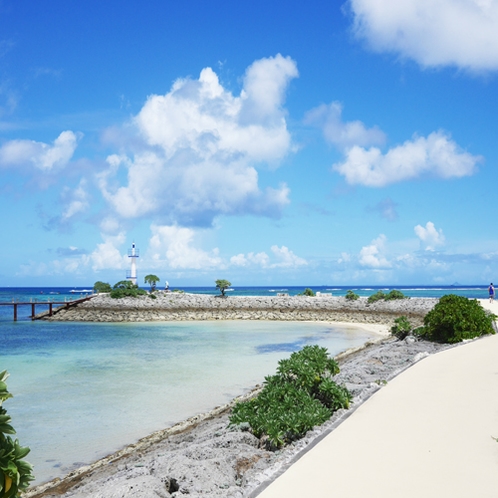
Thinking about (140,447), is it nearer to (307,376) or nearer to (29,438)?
(29,438)

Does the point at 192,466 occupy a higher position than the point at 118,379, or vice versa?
the point at 192,466

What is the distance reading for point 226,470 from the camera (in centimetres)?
564

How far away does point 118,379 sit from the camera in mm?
15992

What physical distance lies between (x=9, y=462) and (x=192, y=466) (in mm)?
3801

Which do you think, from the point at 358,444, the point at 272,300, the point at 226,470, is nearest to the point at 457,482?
the point at 358,444

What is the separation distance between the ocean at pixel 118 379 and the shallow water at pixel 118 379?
27 millimetres

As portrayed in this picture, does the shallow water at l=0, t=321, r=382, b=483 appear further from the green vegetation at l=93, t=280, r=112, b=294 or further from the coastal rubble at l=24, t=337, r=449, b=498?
the green vegetation at l=93, t=280, r=112, b=294

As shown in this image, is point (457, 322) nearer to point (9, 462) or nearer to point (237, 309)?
point (9, 462)

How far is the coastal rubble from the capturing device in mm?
5117

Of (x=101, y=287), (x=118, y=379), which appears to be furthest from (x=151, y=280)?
(x=118, y=379)

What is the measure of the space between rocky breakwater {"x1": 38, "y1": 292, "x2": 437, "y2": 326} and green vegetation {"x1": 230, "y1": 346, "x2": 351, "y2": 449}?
106 feet

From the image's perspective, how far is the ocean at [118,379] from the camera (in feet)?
32.6

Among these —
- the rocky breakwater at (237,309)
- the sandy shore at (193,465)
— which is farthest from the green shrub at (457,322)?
the rocky breakwater at (237,309)

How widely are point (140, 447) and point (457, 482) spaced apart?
6068 millimetres
